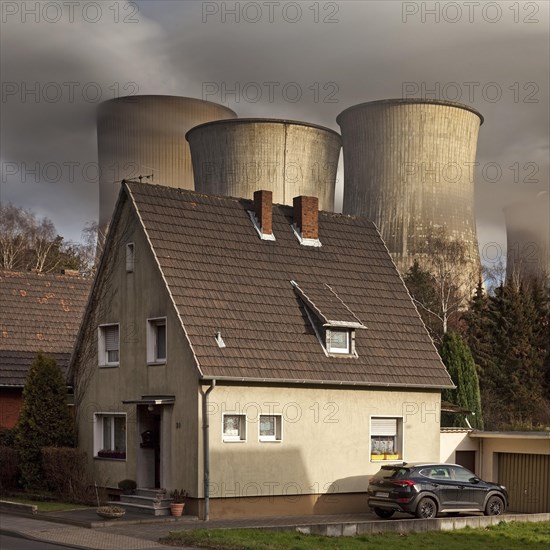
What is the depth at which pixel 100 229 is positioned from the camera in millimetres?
87062

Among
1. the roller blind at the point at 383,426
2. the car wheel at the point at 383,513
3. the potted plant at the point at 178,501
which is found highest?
the roller blind at the point at 383,426

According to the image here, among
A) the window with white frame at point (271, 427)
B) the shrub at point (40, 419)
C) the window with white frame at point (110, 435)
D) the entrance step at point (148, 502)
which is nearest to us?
the entrance step at point (148, 502)

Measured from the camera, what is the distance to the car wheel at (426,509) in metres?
29.8

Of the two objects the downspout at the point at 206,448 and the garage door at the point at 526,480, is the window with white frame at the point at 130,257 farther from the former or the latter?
the garage door at the point at 526,480

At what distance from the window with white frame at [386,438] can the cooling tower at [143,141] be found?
59.2m

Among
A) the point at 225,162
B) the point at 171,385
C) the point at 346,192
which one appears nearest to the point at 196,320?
the point at 171,385

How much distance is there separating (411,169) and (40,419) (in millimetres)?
53840

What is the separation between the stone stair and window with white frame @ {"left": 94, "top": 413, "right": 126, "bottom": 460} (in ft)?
5.59

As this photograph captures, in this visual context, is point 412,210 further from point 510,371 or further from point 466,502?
point 466,502

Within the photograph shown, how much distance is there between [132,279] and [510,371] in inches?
1673

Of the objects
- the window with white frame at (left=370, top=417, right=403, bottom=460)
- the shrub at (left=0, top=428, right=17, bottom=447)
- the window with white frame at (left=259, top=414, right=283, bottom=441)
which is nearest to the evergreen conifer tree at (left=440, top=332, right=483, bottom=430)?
the window with white frame at (left=370, top=417, right=403, bottom=460)

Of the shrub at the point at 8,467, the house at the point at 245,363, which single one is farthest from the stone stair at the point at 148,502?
the shrub at the point at 8,467

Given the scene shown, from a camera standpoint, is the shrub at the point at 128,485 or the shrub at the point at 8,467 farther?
the shrub at the point at 8,467

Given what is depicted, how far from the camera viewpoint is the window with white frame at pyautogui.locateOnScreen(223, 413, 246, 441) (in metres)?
30.5
